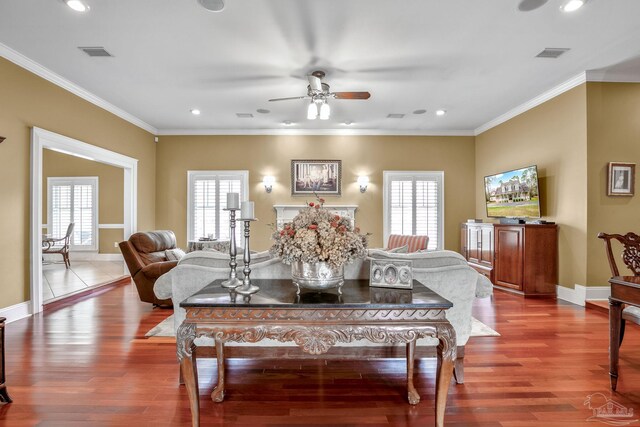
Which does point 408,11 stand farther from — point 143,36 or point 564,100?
point 564,100

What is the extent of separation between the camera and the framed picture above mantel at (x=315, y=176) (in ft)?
24.7

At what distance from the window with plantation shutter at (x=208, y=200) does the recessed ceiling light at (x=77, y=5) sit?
4.59 metres

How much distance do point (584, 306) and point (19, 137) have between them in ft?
25.4

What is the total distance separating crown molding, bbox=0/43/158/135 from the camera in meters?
3.92

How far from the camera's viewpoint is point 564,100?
16.5 feet

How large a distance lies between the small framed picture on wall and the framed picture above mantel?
4706 mm

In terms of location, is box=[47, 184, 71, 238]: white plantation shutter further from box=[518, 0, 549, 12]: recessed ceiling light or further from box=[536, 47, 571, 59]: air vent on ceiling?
box=[536, 47, 571, 59]: air vent on ceiling

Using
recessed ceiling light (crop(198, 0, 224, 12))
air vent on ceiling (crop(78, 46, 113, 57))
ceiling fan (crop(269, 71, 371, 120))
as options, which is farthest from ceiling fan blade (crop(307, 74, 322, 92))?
air vent on ceiling (crop(78, 46, 113, 57))

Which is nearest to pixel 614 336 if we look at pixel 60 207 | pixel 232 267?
pixel 232 267

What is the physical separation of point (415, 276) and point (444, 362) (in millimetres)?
813

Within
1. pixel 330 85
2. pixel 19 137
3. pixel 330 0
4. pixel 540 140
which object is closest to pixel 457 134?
pixel 540 140

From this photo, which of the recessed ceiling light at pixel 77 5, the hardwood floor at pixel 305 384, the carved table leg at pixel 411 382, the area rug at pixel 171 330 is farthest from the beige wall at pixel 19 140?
the carved table leg at pixel 411 382

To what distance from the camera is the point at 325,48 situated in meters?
3.86

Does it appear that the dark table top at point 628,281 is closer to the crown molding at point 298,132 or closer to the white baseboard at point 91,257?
the crown molding at point 298,132
